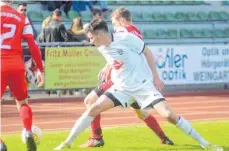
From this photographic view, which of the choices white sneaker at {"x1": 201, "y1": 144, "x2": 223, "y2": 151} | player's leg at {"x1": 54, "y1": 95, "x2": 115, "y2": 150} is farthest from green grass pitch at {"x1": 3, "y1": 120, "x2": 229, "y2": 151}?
player's leg at {"x1": 54, "y1": 95, "x2": 115, "y2": 150}

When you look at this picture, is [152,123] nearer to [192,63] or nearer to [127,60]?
[127,60]

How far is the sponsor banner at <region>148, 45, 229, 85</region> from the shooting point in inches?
758

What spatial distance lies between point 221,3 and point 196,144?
19296 millimetres

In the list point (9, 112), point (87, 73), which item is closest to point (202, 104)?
point (87, 73)

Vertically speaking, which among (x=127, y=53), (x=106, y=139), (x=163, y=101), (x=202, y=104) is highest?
(x=127, y=53)

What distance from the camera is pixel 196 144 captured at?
32.1 ft

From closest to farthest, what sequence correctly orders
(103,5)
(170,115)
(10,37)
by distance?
(10,37) < (170,115) < (103,5)

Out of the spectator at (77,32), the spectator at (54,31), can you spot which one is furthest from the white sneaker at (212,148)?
the spectator at (77,32)

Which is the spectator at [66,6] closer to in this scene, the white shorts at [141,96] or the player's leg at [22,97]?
the white shorts at [141,96]

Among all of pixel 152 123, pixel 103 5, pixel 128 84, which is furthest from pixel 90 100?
pixel 103 5

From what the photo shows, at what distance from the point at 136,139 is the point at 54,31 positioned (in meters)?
7.92

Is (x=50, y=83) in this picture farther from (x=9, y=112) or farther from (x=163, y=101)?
(x=163, y=101)

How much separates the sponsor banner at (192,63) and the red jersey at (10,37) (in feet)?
35.1

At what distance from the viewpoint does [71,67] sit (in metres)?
17.6
